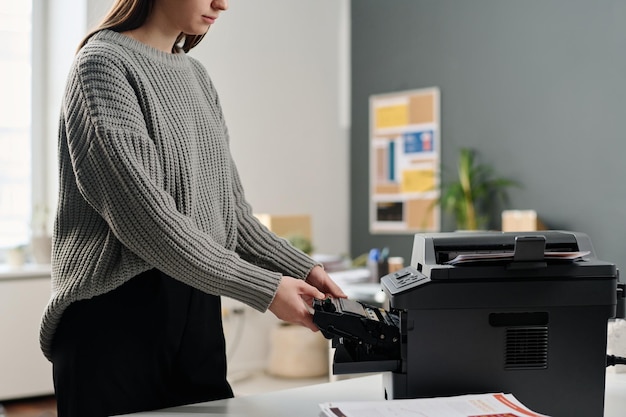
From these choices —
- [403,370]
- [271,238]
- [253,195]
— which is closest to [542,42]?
[253,195]

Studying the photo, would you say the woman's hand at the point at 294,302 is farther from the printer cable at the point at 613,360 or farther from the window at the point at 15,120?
the window at the point at 15,120

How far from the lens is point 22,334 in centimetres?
391

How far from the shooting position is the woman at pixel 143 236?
49.7 inches

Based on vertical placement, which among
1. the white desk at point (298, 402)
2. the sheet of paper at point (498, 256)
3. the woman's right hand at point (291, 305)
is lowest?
the white desk at point (298, 402)

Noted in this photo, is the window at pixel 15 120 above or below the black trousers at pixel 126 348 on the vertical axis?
above

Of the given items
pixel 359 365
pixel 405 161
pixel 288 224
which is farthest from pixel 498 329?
pixel 405 161

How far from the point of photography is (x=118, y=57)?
1.34 metres

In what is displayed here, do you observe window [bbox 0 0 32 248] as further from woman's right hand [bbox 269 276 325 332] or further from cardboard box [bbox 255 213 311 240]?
woman's right hand [bbox 269 276 325 332]

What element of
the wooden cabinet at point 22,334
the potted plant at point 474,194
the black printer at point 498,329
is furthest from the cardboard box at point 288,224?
the black printer at point 498,329

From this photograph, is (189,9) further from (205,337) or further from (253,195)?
(253,195)

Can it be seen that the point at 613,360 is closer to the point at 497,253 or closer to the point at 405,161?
the point at 497,253

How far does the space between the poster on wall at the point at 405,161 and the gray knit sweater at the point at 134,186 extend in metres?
3.54

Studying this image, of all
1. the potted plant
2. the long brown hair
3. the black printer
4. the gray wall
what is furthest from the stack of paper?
the potted plant

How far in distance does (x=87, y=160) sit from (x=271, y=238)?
439 mm
